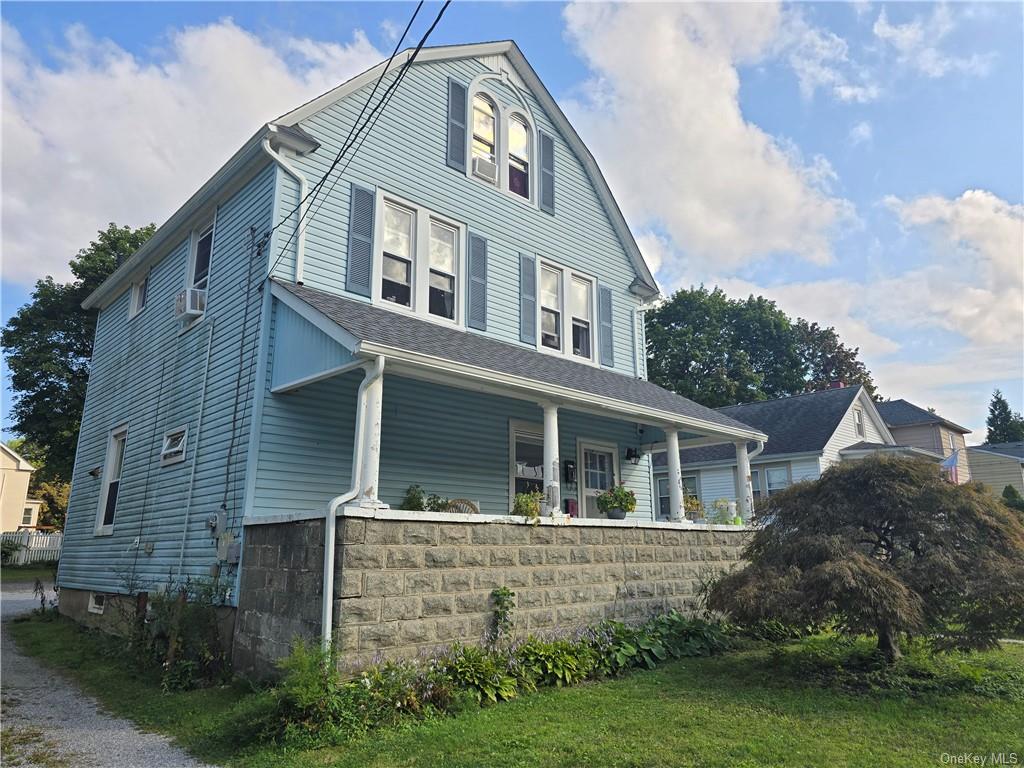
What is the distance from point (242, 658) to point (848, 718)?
575 cm

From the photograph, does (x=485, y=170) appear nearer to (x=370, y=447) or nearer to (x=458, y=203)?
(x=458, y=203)

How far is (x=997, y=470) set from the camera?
32094 millimetres

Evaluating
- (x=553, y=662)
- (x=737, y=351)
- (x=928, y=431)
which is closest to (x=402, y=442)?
(x=553, y=662)

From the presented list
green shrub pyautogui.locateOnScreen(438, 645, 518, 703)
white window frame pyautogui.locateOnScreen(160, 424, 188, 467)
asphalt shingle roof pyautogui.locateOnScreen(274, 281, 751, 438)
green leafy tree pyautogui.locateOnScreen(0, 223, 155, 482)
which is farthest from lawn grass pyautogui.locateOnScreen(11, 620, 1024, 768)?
green leafy tree pyautogui.locateOnScreen(0, 223, 155, 482)

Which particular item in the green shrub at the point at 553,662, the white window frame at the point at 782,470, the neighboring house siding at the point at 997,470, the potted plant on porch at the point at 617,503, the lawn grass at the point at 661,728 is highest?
the neighboring house siding at the point at 997,470

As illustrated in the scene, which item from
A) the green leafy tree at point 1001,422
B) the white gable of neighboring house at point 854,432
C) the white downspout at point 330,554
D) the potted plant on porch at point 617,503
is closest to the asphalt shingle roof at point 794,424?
the white gable of neighboring house at point 854,432

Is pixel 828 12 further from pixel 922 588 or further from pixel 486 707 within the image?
pixel 486 707

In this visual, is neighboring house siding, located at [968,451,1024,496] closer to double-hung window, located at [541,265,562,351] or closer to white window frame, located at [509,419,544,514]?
double-hung window, located at [541,265,562,351]

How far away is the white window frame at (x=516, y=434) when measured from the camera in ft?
33.4

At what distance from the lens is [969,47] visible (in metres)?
7.93

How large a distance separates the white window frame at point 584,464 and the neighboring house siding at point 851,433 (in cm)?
1036

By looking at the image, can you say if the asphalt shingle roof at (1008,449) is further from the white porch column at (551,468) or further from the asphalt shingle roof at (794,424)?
the white porch column at (551,468)

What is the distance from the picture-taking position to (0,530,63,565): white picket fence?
26609 millimetres

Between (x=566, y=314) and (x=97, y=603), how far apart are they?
946cm
